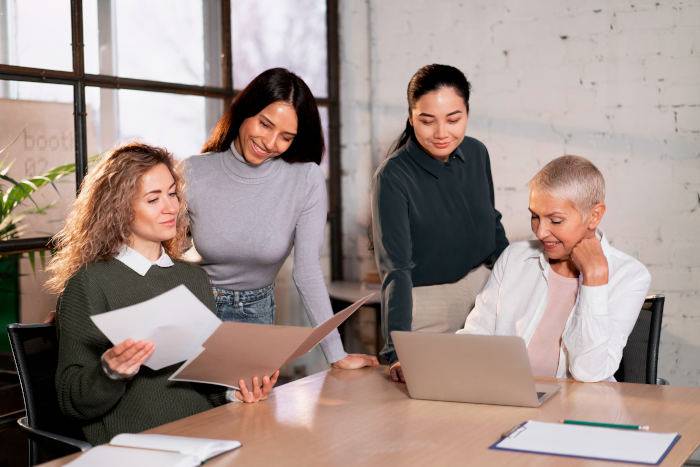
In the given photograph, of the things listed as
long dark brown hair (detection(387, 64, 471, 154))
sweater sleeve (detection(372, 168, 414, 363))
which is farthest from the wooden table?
long dark brown hair (detection(387, 64, 471, 154))

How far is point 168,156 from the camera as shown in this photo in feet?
7.02

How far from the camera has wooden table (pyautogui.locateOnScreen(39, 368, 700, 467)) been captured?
1547mm

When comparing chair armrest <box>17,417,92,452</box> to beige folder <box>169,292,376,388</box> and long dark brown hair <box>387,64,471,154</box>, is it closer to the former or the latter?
beige folder <box>169,292,376,388</box>

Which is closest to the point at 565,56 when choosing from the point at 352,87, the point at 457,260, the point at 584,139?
the point at 584,139

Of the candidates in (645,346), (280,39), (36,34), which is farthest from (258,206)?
(280,39)

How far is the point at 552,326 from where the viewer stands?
2256mm

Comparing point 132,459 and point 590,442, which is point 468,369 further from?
point 132,459

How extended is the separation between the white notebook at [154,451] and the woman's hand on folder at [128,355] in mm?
141

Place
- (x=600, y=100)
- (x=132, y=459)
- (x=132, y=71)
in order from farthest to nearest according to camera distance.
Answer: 1. (x=600, y=100)
2. (x=132, y=71)
3. (x=132, y=459)

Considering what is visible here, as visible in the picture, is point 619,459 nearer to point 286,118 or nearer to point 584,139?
point 286,118

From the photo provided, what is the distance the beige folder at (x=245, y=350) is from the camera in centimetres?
181

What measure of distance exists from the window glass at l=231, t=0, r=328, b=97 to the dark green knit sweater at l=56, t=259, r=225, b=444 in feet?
6.22

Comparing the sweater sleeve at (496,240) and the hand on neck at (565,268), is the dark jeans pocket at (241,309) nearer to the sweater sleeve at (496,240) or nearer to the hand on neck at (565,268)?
the sweater sleeve at (496,240)

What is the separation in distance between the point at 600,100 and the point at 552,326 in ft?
5.46
